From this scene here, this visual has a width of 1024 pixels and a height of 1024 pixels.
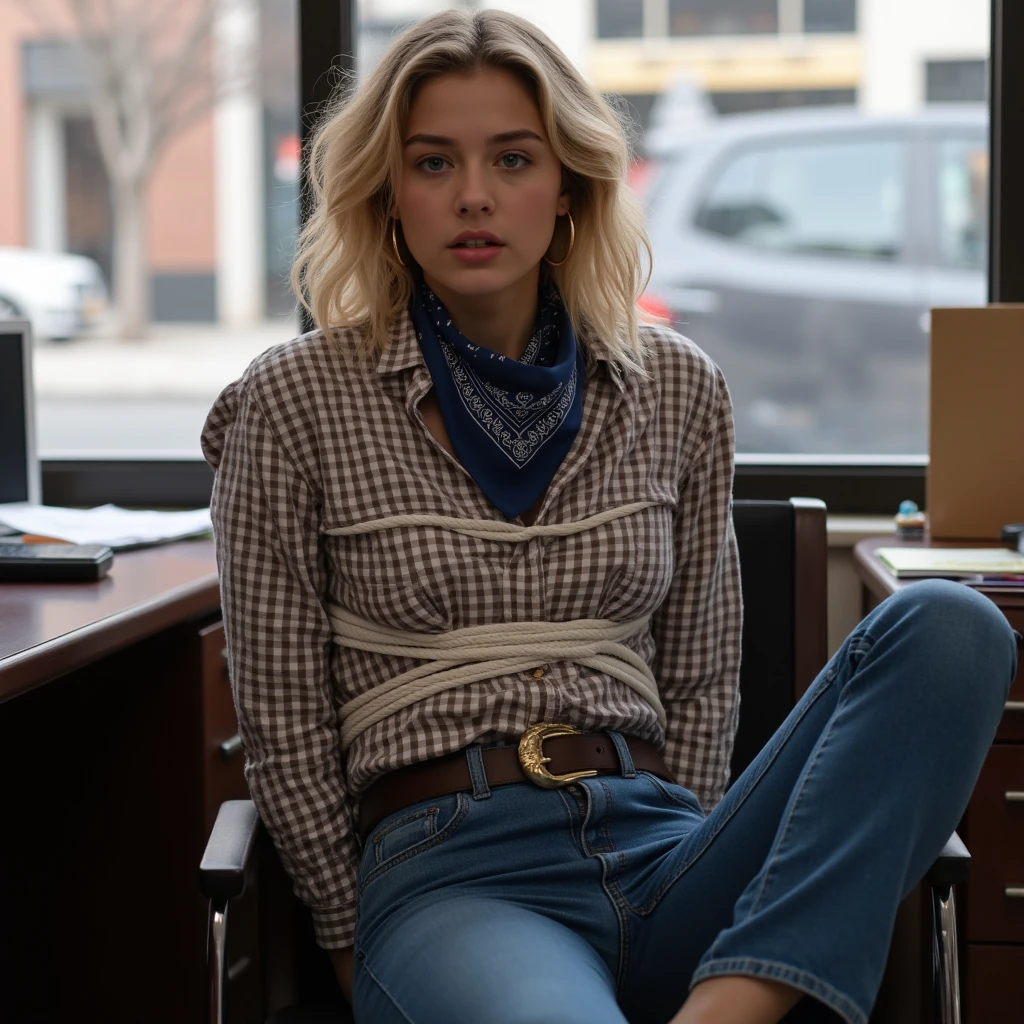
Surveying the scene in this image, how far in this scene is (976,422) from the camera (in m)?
1.82

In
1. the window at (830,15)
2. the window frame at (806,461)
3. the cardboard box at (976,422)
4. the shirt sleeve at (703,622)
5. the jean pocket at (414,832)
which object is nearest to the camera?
the jean pocket at (414,832)

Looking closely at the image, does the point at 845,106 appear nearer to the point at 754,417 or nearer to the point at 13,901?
the point at 754,417

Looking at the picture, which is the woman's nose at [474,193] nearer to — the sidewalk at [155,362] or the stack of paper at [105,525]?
the stack of paper at [105,525]

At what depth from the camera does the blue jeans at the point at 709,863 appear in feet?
3.26

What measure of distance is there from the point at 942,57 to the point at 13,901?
6.21 ft

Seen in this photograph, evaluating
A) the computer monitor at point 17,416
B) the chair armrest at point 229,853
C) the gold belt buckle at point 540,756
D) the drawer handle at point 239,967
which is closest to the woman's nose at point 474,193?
the gold belt buckle at point 540,756

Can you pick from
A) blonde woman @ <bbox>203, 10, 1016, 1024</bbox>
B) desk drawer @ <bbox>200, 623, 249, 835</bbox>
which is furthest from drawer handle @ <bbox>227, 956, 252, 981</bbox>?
blonde woman @ <bbox>203, 10, 1016, 1024</bbox>

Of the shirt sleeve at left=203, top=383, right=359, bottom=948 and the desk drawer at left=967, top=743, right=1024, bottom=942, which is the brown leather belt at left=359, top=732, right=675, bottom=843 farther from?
the desk drawer at left=967, top=743, right=1024, bottom=942

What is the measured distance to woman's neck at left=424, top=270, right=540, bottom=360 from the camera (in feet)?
4.60

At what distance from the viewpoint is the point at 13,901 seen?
182 cm

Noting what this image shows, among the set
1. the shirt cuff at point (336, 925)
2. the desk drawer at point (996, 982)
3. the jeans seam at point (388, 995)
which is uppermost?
the jeans seam at point (388, 995)

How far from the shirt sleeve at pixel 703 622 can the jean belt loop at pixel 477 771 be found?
295 millimetres

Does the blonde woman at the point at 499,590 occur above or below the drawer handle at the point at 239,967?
above

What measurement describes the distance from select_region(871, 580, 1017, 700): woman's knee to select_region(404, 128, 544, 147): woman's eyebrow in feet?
1.89
